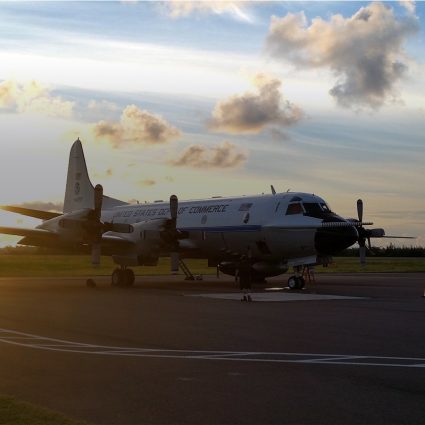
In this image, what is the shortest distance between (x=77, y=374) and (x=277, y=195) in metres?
25.7

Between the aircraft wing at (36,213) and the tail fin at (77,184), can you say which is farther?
the tail fin at (77,184)

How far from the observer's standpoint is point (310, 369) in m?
11.4

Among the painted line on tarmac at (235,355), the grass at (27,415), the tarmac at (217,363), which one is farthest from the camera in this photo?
the painted line on tarmac at (235,355)

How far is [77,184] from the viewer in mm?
45656

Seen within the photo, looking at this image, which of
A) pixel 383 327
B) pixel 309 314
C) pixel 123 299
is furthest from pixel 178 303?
pixel 383 327

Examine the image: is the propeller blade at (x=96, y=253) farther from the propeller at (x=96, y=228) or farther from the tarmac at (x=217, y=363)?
the tarmac at (x=217, y=363)

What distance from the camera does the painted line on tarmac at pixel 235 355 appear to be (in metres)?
12.1

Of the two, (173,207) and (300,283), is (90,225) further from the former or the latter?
(300,283)

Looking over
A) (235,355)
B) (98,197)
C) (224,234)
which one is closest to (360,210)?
(224,234)

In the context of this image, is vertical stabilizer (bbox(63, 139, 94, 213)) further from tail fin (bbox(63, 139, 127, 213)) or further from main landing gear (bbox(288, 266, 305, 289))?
main landing gear (bbox(288, 266, 305, 289))

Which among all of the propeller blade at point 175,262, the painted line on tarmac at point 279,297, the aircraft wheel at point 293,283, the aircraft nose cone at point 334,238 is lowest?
the painted line on tarmac at point 279,297

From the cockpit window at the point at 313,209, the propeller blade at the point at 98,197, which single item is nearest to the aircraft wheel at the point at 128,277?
the propeller blade at the point at 98,197

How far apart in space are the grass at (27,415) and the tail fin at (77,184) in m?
36.9

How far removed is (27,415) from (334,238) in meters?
25.3
